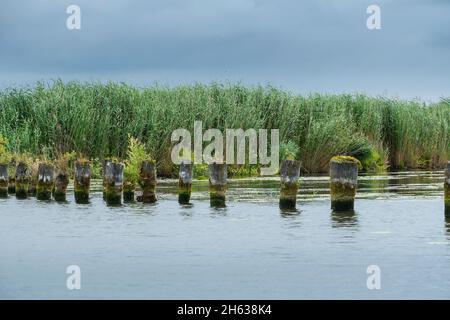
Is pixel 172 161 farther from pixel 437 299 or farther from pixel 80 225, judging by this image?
pixel 437 299

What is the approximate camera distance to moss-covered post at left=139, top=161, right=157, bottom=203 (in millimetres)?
26353

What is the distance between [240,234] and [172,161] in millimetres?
17262

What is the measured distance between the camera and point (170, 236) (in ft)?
70.5

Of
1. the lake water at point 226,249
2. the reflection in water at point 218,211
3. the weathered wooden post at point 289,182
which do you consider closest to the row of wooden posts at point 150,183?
the weathered wooden post at point 289,182

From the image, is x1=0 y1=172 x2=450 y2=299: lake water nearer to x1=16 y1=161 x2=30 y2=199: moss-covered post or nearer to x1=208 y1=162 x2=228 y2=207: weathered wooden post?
x1=208 y1=162 x2=228 y2=207: weathered wooden post

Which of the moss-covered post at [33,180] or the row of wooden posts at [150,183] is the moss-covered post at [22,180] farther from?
the moss-covered post at [33,180]

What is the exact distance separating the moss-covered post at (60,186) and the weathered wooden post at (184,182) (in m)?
3.09

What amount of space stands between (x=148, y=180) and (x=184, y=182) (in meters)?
0.87

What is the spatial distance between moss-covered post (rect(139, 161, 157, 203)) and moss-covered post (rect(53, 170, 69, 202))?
2.15 m

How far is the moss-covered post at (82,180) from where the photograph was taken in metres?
26.9

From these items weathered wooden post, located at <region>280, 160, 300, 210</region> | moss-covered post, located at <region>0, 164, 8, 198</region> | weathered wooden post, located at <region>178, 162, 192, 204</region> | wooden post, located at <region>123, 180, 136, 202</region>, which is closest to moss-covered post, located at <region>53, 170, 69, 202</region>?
wooden post, located at <region>123, 180, 136, 202</region>

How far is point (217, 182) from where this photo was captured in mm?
26125
